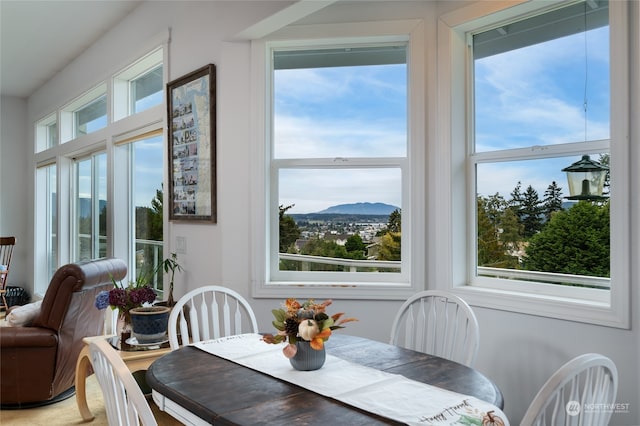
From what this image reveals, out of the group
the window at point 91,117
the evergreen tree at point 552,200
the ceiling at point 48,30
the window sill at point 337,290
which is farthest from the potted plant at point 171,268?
the window at point 91,117

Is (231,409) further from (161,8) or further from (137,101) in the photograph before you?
(137,101)

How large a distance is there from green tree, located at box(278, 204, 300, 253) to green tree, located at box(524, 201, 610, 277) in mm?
1344

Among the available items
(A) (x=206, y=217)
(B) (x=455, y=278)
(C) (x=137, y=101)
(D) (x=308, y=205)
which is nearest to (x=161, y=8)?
(C) (x=137, y=101)

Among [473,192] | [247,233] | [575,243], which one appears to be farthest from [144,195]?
[575,243]

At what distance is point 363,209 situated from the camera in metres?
2.86

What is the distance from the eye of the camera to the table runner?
1.27 m

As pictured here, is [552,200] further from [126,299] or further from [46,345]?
[46,345]

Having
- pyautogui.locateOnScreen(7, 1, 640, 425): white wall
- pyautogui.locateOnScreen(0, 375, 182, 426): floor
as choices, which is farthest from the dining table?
pyautogui.locateOnScreen(0, 375, 182, 426): floor

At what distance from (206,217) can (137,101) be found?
6.40 feet

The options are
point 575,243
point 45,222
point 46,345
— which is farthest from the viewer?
point 45,222

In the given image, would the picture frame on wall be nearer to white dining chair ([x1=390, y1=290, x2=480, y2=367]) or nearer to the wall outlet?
the wall outlet

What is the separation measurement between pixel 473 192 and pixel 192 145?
1.89 m

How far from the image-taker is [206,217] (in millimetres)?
3137

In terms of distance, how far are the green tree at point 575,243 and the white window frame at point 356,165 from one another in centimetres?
60
